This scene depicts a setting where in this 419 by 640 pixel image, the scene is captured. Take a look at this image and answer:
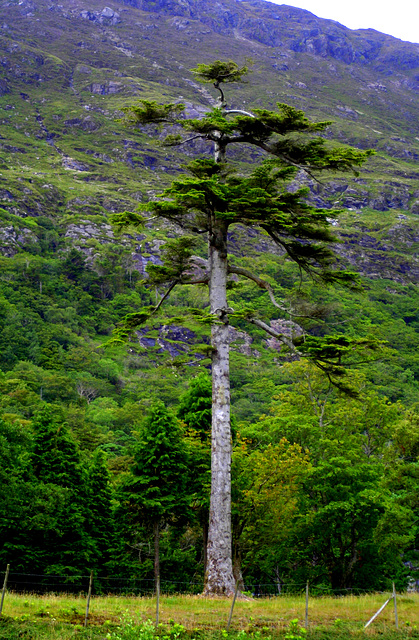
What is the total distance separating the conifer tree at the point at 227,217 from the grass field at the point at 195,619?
1.84 metres

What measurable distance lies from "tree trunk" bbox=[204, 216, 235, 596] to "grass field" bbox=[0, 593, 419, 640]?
0.92 metres

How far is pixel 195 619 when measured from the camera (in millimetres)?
9945

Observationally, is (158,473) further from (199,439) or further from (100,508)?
(100,508)

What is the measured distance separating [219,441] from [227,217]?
563cm

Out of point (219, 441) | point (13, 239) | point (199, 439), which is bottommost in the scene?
point (199, 439)

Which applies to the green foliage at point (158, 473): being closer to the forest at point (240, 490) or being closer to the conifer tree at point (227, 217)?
the forest at point (240, 490)

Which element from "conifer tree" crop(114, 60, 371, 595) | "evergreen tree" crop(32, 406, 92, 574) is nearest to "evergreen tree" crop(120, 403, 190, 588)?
"evergreen tree" crop(32, 406, 92, 574)

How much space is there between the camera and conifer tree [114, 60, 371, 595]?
1363 cm

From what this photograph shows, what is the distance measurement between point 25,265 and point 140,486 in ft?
375

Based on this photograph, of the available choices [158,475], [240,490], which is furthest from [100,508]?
[240,490]

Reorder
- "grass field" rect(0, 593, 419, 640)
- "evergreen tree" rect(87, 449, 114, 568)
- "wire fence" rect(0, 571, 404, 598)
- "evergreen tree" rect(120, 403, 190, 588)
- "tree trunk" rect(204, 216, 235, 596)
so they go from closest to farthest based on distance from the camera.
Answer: "grass field" rect(0, 593, 419, 640)
"tree trunk" rect(204, 216, 235, 596)
"wire fence" rect(0, 571, 404, 598)
"evergreen tree" rect(120, 403, 190, 588)
"evergreen tree" rect(87, 449, 114, 568)

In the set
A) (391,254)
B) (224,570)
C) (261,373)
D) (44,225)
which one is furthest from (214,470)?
(391,254)

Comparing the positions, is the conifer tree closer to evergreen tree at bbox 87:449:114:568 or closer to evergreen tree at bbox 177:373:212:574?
evergreen tree at bbox 177:373:212:574

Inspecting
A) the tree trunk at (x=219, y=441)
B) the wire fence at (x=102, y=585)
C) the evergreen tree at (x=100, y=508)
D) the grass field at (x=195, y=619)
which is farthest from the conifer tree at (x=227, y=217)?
the evergreen tree at (x=100, y=508)
